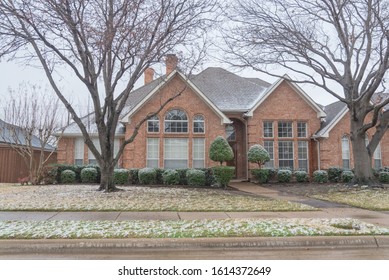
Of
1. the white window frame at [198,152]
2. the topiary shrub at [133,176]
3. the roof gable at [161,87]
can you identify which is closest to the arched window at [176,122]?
the white window frame at [198,152]

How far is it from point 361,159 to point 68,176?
53.6 ft

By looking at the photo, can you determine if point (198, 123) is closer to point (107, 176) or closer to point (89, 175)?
point (89, 175)

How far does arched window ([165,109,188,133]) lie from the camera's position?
20547mm

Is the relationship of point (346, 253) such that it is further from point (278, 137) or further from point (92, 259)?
point (278, 137)

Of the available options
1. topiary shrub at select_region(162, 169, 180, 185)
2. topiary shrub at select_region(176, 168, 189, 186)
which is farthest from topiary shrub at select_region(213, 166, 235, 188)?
topiary shrub at select_region(162, 169, 180, 185)

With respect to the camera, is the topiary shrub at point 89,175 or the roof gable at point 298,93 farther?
the roof gable at point 298,93

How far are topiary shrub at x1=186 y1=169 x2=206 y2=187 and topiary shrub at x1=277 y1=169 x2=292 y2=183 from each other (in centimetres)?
526

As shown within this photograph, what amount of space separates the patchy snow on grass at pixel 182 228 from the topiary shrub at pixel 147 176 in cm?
1064

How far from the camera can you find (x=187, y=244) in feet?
18.9

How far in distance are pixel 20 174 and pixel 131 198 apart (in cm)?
1365

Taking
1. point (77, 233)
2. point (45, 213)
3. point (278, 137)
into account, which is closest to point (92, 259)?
point (77, 233)

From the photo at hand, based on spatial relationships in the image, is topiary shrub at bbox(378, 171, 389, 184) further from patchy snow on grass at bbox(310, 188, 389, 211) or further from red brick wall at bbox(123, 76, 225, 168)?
red brick wall at bbox(123, 76, 225, 168)

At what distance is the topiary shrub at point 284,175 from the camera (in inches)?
782

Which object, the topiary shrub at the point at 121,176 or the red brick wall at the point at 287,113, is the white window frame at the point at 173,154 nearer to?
the topiary shrub at the point at 121,176
